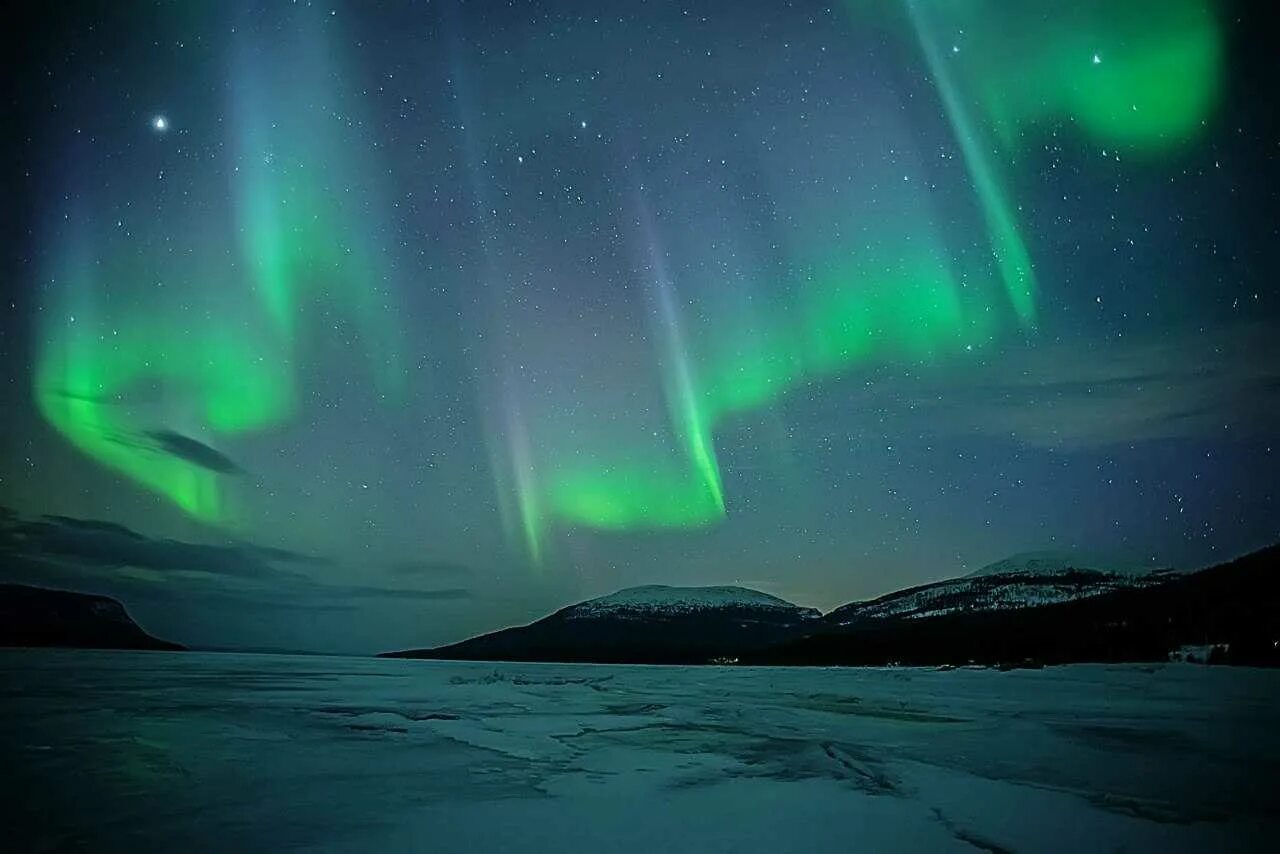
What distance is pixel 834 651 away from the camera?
3890 inches

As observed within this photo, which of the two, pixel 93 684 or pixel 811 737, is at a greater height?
pixel 93 684

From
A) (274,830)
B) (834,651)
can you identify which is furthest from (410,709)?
(834,651)

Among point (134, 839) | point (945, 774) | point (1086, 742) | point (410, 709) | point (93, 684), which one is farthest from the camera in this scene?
point (93, 684)

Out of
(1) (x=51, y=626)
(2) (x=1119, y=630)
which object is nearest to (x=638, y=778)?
(2) (x=1119, y=630)

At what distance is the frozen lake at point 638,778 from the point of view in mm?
7465

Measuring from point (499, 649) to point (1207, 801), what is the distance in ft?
606

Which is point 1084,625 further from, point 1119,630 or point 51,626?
point 51,626

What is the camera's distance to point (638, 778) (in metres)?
10.7

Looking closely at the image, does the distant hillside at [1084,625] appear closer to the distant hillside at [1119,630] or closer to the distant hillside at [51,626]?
the distant hillside at [1119,630]

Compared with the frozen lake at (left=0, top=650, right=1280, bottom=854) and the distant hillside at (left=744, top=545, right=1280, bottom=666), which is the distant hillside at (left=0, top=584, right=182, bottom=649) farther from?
the frozen lake at (left=0, top=650, right=1280, bottom=854)

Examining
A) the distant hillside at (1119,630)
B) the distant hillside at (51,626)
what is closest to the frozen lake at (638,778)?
the distant hillside at (1119,630)

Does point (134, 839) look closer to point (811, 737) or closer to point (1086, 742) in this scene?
point (811, 737)

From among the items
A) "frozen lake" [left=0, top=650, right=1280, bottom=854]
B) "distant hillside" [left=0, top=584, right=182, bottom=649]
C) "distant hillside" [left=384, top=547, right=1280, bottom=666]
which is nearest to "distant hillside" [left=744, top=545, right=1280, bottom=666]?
"distant hillside" [left=384, top=547, right=1280, bottom=666]

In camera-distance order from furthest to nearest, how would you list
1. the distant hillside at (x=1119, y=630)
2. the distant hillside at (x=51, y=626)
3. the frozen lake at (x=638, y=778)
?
the distant hillside at (x=51, y=626) → the distant hillside at (x=1119, y=630) → the frozen lake at (x=638, y=778)
